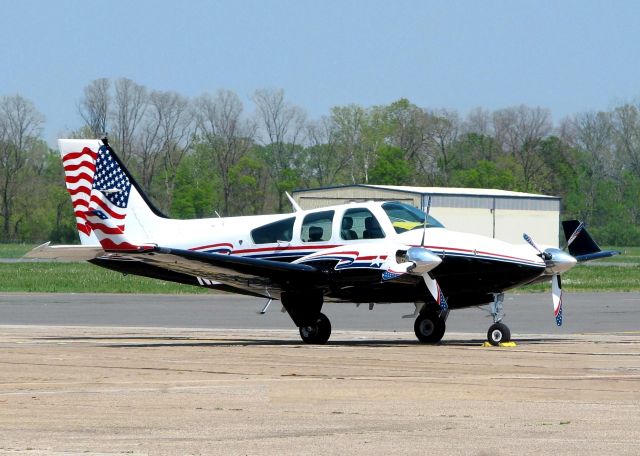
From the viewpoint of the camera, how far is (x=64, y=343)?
72.6ft

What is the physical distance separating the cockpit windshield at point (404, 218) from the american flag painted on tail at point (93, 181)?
5.69 metres

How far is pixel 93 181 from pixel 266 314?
10208 mm

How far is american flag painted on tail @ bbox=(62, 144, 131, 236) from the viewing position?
23.6m

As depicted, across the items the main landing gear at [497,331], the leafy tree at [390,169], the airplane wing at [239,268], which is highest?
the leafy tree at [390,169]

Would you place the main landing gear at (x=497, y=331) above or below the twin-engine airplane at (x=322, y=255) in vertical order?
below

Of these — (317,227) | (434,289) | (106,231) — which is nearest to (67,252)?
(106,231)

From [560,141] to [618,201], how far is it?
9811 mm

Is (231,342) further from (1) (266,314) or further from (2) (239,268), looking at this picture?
(1) (266,314)

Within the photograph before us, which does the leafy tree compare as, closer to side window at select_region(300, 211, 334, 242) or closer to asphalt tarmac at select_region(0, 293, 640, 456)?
asphalt tarmac at select_region(0, 293, 640, 456)

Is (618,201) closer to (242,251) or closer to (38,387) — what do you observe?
(242,251)

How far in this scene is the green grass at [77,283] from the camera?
1812 inches

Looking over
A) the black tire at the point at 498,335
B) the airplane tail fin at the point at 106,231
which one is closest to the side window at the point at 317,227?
the airplane tail fin at the point at 106,231

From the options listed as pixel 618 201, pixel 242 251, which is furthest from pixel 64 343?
pixel 618 201

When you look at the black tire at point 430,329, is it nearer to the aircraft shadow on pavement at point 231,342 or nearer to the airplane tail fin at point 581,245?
the aircraft shadow on pavement at point 231,342
